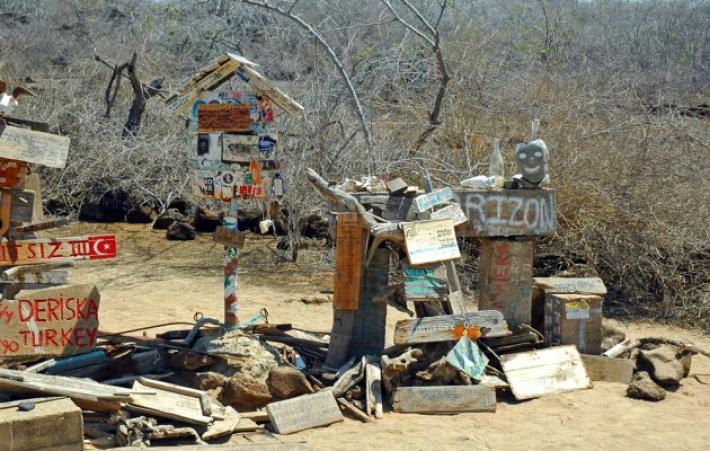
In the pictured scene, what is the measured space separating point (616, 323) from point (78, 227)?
7.99 m

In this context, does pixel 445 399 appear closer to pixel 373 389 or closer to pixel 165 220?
pixel 373 389

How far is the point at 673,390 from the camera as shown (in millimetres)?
7223

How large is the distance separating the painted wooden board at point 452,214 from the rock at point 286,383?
1.67 metres

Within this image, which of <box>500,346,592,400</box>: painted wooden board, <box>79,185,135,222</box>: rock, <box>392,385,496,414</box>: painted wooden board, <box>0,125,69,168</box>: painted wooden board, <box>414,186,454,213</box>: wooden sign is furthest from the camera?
<box>79,185,135,222</box>: rock

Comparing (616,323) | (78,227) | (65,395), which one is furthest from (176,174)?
(65,395)

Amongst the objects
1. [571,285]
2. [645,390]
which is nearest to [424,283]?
[571,285]

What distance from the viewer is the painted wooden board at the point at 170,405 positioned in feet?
19.0

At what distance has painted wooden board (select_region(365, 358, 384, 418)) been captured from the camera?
6.36 m

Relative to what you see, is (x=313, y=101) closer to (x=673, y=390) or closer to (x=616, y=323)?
(x=616, y=323)

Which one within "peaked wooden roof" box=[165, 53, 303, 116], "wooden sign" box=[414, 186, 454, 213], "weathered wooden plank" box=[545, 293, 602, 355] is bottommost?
"weathered wooden plank" box=[545, 293, 602, 355]

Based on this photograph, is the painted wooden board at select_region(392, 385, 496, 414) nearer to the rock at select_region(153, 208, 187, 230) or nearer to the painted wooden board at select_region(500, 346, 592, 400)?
the painted wooden board at select_region(500, 346, 592, 400)

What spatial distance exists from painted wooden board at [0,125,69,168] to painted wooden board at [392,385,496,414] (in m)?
2.92

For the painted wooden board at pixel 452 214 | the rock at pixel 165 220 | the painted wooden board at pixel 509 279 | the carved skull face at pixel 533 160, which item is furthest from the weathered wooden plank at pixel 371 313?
the rock at pixel 165 220

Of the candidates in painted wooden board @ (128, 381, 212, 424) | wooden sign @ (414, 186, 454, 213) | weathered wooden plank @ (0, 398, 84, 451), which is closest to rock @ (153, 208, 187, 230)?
wooden sign @ (414, 186, 454, 213)
